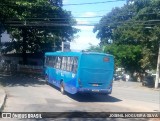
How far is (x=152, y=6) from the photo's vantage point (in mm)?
37094

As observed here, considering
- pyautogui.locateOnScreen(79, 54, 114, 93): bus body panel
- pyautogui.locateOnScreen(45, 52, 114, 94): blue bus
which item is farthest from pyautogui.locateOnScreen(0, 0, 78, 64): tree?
pyautogui.locateOnScreen(79, 54, 114, 93): bus body panel

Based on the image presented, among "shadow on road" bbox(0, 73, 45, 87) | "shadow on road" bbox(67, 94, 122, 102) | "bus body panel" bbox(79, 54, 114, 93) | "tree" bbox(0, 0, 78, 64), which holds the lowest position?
"shadow on road" bbox(0, 73, 45, 87)

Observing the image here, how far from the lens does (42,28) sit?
1583 inches

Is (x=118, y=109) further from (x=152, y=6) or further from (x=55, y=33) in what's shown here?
(x=55, y=33)

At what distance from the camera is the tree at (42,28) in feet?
115

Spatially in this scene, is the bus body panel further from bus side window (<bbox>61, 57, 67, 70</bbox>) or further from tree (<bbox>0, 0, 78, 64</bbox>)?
tree (<bbox>0, 0, 78, 64</bbox>)

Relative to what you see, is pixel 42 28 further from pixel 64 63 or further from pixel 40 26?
pixel 64 63

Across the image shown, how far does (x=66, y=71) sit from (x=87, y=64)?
104 inches

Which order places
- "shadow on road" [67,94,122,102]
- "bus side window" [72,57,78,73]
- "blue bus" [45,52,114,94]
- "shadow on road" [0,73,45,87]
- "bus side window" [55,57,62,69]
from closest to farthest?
"blue bus" [45,52,114,94]
"bus side window" [72,57,78,73]
"shadow on road" [67,94,122,102]
"bus side window" [55,57,62,69]
"shadow on road" [0,73,45,87]

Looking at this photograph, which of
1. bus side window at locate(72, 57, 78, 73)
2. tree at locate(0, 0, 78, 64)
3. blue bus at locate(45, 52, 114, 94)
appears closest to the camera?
blue bus at locate(45, 52, 114, 94)

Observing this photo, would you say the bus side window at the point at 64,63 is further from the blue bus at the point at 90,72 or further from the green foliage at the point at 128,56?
the green foliage at the point at 128,56

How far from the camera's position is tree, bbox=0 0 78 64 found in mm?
35000

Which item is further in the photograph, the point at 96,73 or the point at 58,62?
the point at 58,62

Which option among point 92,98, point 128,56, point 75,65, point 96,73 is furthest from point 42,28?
point 96,73
